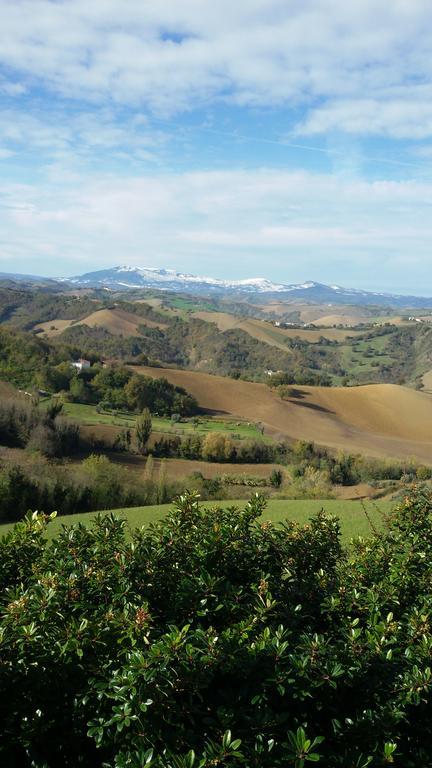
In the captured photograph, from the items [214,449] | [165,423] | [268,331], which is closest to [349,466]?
[214,449]

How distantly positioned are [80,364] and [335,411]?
3176 centimetres

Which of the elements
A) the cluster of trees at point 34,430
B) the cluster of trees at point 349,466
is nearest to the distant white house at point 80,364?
the cluster of trees at point 34,430

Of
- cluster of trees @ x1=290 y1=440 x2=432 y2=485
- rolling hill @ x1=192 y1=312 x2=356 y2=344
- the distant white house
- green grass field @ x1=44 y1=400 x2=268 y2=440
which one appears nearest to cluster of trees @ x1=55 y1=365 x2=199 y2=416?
the distant white house

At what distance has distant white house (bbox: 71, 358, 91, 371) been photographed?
66.2m

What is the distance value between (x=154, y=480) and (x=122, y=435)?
15.1m

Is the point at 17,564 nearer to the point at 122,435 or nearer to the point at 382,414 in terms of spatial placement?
the point at 122,435

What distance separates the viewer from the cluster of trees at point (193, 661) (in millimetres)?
3305

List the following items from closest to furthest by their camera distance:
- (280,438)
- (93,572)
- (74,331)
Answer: (93,572), (280,438), (74,331)

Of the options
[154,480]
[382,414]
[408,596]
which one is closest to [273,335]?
[382,414]

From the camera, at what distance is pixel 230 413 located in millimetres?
63156

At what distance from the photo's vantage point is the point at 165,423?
5469 cm

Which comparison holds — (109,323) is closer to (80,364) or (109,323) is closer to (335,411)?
(80,364)

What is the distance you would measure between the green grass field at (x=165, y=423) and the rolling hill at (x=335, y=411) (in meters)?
3.08

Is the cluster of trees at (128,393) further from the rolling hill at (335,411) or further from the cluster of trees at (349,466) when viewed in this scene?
the cluster of trees at (349,466)
